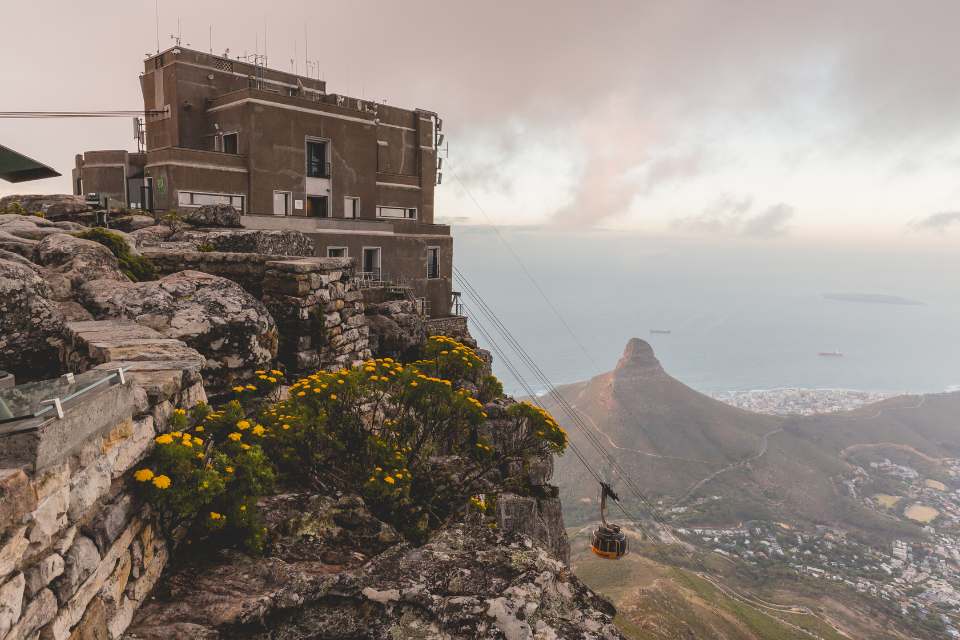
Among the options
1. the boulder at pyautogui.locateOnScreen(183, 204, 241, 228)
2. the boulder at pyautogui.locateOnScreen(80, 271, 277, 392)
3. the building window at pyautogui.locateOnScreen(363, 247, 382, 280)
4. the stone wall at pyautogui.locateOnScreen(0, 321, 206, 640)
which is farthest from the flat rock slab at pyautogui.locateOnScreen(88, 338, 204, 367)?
the building window at pyautogui.locateOnScreen(363, 247, 382, 280)

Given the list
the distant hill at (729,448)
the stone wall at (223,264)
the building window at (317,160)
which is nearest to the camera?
the stone wall at (223,264)

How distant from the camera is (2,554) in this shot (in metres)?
3.04

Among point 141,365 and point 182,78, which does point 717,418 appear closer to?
point 182,78

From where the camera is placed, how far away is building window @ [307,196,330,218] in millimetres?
31844

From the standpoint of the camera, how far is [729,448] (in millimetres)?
150375

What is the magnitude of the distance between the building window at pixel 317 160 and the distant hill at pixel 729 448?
3915 inches

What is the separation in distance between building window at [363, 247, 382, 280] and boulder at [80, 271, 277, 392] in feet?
67.9

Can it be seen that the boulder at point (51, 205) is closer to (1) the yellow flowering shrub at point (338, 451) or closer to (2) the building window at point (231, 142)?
(2) the building window at point (231, 142)

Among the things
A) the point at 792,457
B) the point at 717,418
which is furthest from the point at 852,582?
the point at 717,418

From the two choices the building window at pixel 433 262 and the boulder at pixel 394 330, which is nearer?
the boulder at pixel 394 330

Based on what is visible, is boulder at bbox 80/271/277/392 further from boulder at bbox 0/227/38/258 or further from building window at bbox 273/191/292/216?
building window at bbox 273/191/292/216

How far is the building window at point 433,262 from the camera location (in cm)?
3259

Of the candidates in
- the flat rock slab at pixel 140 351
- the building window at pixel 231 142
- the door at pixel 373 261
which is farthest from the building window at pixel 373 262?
the flat rock slab at pixel 140 351

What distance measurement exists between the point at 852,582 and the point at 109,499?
4867 inches
